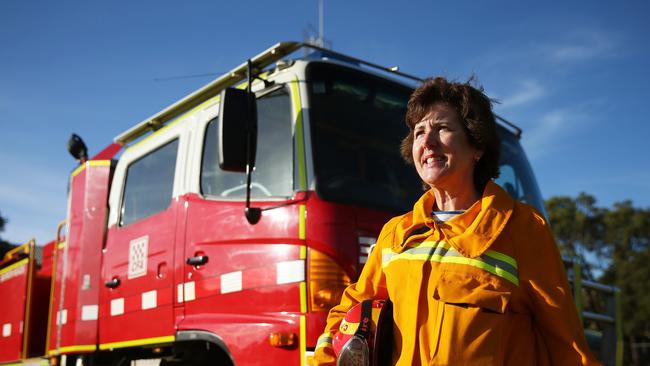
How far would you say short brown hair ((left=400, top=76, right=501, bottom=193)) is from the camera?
2.12 m

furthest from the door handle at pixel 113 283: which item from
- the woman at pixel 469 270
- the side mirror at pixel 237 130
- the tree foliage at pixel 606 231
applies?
the tree foliage at pixel 606 231

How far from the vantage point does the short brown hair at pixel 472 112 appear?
83.5 inches

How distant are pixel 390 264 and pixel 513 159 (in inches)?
121

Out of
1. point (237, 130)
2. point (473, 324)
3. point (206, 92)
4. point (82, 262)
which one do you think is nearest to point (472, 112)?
point (473, 324)

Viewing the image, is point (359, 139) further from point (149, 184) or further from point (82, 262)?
point (82, 262)

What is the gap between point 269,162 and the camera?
3.85 metres

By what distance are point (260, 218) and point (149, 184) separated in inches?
60.7

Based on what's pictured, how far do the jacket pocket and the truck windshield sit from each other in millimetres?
1746

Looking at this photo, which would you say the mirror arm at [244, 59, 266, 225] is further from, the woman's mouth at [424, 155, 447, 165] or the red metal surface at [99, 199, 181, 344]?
the woman's mouth at [424, 155, 447, 165]

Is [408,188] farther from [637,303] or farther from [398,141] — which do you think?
[637,303]

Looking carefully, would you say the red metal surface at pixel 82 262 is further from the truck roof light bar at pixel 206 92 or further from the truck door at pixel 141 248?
the truck roof light bar at pixel 206 92

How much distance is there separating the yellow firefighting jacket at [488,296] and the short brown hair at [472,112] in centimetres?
20

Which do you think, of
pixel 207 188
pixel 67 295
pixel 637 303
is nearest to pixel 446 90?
pixel 207 188

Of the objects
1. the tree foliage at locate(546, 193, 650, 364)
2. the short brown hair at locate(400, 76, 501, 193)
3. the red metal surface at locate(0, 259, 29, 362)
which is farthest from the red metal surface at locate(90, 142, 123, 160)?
the tree foliage at locate(546, 193, 650, 364)
